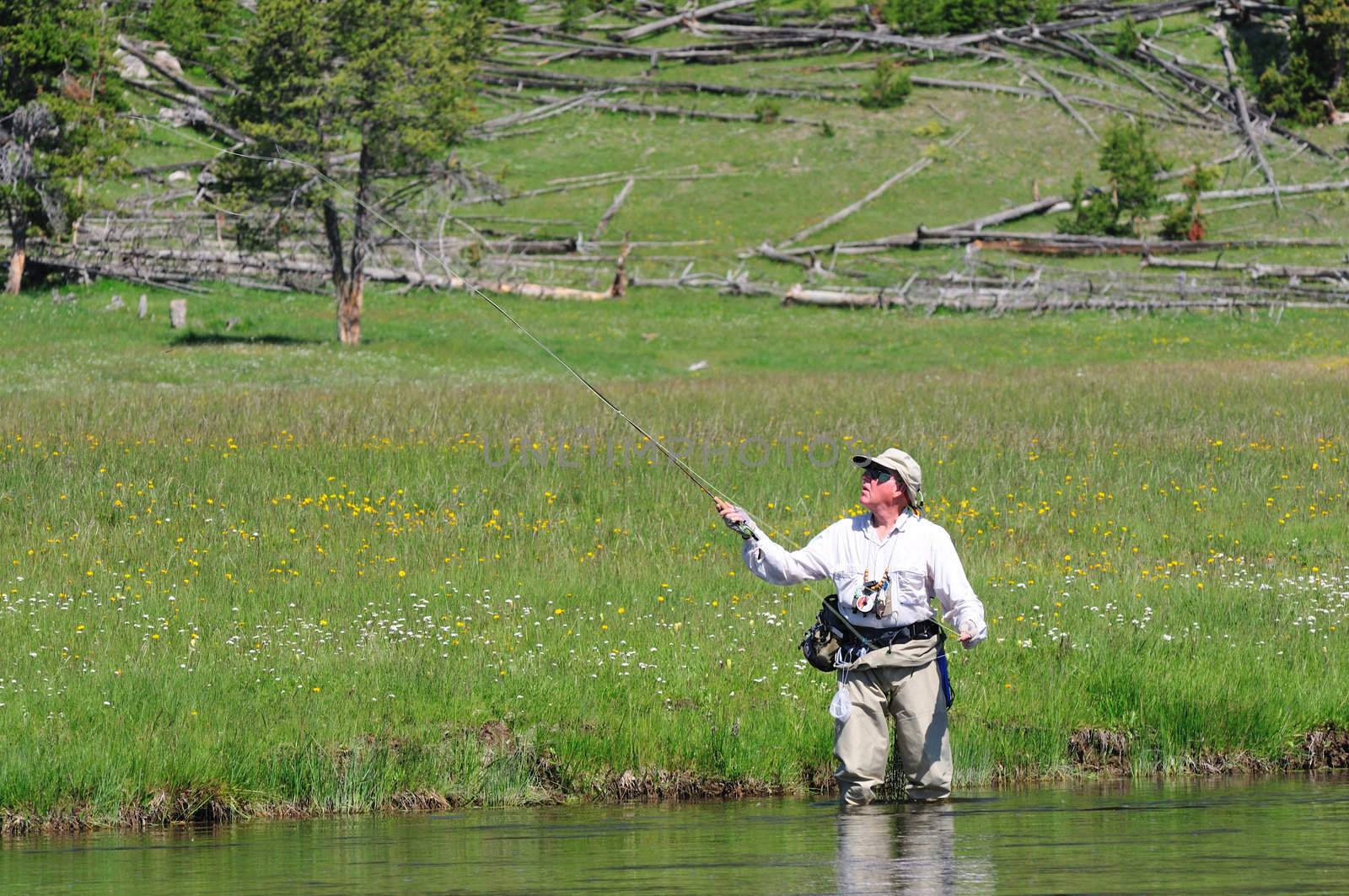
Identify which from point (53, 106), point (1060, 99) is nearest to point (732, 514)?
point (53, 106)

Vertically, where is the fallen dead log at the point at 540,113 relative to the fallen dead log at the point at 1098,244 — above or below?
above

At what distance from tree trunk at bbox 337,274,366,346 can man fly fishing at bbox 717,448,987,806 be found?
31.3m

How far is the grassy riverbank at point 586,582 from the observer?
30.8 ft

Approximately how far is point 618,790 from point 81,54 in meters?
39.3

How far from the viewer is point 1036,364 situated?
3519 cm

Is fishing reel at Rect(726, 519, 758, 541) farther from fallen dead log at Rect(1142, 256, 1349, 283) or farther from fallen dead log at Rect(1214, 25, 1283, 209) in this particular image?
fallen dead log at Rect(1214, 25, 1283, 209)

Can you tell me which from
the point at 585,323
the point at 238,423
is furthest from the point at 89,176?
the point at 238,423

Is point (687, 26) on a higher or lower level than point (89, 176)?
higher

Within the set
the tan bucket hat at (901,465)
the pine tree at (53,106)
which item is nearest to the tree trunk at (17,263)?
the pine tree at (53,106)

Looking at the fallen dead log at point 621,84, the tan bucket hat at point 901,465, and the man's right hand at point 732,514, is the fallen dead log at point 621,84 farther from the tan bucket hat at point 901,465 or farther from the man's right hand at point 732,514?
the man's right hand at point 732,514

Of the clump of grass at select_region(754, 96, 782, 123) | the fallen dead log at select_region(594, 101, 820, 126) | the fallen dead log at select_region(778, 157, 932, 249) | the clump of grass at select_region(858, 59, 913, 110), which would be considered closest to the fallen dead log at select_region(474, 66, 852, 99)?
the fallen dead log at select_region(594, 101, 820, 126)

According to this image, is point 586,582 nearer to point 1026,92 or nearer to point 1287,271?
point 1287,271

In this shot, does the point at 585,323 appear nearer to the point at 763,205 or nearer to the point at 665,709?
the point at 763,205

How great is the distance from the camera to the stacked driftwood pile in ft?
149
